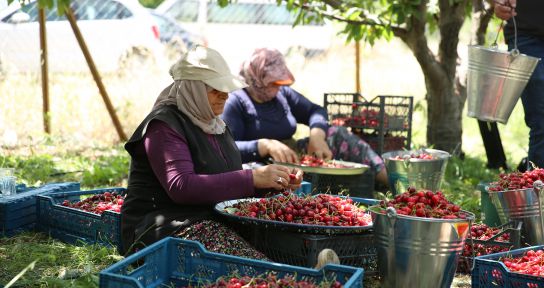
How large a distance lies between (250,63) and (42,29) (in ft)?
8.89

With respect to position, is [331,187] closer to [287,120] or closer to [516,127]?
[287,120]

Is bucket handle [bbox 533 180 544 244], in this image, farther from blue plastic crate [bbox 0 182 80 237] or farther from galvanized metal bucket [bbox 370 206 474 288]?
blue plastic crate [bbox 0 182 80 237]

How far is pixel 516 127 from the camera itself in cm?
970

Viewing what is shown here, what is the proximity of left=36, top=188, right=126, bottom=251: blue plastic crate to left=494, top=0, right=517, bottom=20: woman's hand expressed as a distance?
9.14 feet

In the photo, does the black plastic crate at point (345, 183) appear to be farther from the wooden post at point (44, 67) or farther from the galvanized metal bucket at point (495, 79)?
the wooden post at point (44, 67)

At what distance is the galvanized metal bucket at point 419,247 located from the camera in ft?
→ 9.99

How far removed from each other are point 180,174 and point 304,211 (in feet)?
1.92

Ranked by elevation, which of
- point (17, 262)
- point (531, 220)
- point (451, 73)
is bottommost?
point (17, 262)

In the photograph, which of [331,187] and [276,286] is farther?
[331,187]

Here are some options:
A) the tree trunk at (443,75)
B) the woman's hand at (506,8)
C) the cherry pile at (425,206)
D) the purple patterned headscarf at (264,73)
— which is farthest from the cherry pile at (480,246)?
the tree trunk at (443,75)

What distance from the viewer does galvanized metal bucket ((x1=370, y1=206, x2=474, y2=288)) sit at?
3.04 m

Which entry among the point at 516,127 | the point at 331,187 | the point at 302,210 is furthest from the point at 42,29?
the point at 516,127

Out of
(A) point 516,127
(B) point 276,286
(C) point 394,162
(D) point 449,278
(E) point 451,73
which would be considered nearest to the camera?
(B) point 276,286

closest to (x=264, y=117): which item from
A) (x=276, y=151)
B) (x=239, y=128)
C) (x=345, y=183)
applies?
(x=239, y=128)
